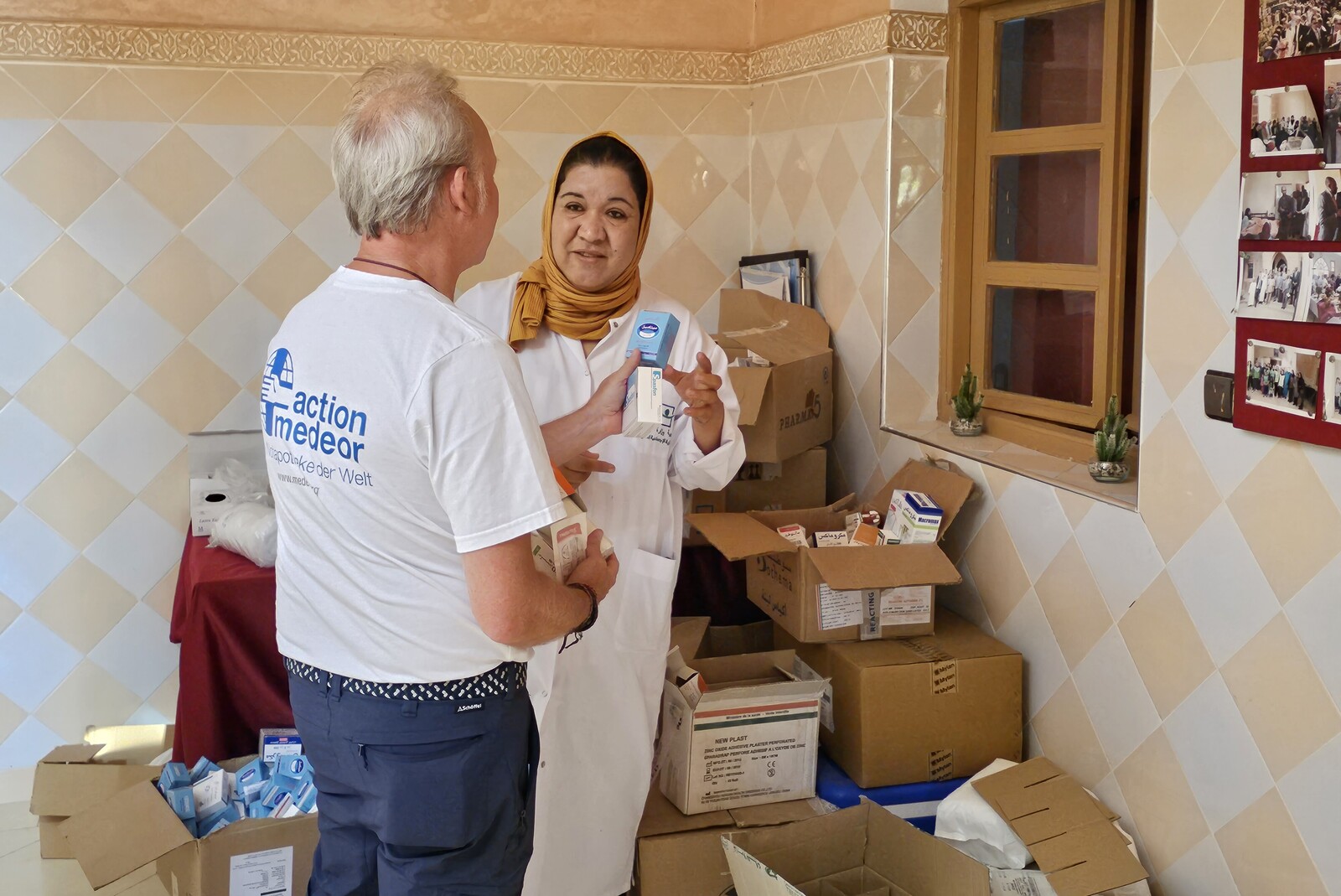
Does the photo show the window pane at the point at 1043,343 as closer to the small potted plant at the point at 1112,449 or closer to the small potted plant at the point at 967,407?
the small potted plant at the point at 967,407

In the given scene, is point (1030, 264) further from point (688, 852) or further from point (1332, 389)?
point (688, 852)

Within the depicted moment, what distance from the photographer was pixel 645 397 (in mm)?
2111

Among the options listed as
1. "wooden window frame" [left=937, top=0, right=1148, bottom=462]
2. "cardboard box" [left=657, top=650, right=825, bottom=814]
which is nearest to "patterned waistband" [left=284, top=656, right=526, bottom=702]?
"cardboard box" [left=657, top=650, right=825, bottom=814]

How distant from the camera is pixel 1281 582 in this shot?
198 cm

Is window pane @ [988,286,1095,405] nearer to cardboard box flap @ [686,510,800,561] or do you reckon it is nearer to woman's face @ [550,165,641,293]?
cardboard box flap @ [686,510,800,561]

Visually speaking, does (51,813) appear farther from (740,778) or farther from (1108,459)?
(1108,459)

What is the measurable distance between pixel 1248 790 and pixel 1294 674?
10.2 inches

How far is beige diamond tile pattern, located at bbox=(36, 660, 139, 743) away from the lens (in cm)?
350

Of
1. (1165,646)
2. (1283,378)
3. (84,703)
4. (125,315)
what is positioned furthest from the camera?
(84,703)

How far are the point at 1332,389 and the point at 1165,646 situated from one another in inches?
25.9

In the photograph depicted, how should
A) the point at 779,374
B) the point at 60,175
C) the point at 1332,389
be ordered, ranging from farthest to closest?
the point at 60,175
the point at 779,374
the point at 1332,389

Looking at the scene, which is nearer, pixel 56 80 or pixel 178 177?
pixel 56 80

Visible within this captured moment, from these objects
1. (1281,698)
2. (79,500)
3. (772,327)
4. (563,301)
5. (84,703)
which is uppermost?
(563,301)

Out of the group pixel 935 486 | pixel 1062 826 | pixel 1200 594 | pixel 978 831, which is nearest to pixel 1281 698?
pixel 1200 594
